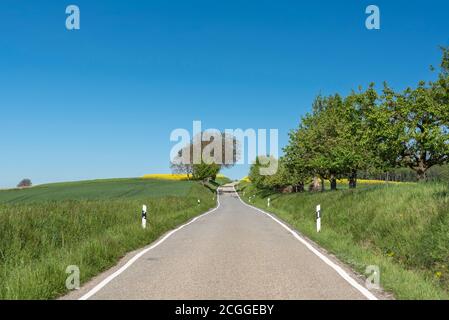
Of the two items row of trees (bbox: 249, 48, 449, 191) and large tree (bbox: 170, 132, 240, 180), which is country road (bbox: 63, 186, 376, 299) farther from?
large tree (bbox: 170, 132, 240, 180)

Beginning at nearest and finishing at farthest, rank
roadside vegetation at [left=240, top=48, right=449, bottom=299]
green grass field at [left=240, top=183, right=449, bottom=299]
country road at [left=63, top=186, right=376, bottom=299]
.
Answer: country road at [left=63, top=186, right=376, bottom=299], green grass field at [left=240, top=183, right=449, bottom=299], roadside vegetation at [left=240, top=48, right=449, bottom=299]

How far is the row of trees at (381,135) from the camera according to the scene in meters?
25.5

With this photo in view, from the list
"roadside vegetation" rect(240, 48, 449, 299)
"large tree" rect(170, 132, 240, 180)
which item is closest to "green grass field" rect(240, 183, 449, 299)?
"roadside vegetation" rect(240, 48, 449, 299)

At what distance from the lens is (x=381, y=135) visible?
26.0m

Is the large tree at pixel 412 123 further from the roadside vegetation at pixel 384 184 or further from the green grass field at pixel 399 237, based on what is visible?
the green grass field at pixel 399 237

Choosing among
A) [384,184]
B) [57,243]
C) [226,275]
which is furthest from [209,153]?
[226,275]

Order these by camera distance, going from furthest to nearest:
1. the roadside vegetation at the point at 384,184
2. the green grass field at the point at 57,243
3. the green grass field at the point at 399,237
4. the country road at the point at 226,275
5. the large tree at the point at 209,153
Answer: the large tree at the point at 209,153
the roadside vegetation at the point at 384,184
the green grass field at the point at 399,237
the green grass field at the point at 57,243
the country road at the point at 226,275

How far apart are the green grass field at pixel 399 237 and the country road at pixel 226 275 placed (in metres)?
0.73

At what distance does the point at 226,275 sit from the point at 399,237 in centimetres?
526

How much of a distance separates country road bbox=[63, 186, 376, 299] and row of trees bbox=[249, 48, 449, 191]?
12.0 meters

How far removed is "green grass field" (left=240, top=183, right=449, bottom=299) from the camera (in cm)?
766

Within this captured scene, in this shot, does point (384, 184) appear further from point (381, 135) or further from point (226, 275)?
point (226, 275)

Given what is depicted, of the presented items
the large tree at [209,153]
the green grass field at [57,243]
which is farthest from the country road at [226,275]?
the large tree at [209,153]
